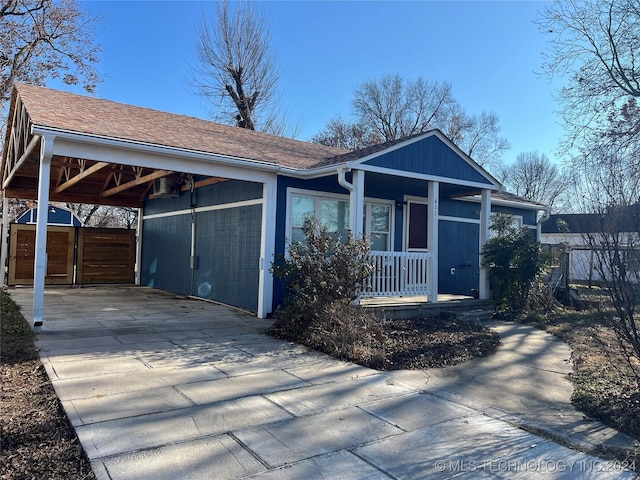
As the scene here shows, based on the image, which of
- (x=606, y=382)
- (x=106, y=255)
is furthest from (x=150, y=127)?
(x=106, y=255)

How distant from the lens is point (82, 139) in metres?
6.46

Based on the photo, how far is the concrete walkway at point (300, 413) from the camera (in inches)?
112

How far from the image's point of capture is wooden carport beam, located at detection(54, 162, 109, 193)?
8.78m

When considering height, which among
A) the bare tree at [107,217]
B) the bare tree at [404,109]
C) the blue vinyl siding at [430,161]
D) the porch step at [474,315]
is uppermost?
the bare tree at [404,109]

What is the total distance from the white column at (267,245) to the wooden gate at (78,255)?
8763 millimetres

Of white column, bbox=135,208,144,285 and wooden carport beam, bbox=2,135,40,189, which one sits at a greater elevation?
wooden carport beam, bbox=2,135,40,189

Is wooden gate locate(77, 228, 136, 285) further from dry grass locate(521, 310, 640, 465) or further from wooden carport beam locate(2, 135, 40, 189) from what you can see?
dry grass locate(521, 310, 640, 465)

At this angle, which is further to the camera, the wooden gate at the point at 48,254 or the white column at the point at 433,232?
the wooden gate at the point at 48,254

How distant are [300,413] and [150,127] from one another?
655 centimetres

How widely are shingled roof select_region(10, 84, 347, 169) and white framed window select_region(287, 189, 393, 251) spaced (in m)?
0.73

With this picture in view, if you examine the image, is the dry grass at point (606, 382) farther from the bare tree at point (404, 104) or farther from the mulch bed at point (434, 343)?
the bare tree at point (404, 104)

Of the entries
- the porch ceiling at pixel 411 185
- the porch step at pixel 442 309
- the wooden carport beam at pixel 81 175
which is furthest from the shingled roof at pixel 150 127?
the porch step at pixel 442 309

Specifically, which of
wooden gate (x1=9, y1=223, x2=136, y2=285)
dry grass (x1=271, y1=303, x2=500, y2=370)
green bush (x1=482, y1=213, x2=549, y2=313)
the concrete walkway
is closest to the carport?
the concrete walkway

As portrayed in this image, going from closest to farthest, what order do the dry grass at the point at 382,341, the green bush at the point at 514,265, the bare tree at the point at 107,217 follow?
the dry grass at the point at 382,341 < the green bush at the point at 514,265 < the bare tree at the point at 107,217
